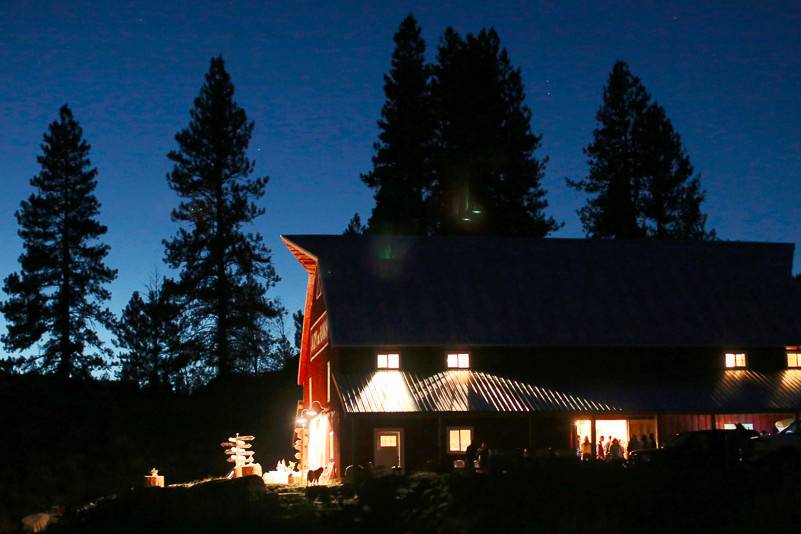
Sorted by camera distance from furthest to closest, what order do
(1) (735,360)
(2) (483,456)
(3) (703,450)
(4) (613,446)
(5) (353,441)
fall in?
(1) (735,360)
(4) (613,446)
(5) (353,441)
(2) (483,456)
(3) (703,450)

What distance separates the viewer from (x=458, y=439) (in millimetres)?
36531

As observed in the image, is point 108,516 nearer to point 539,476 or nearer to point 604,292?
point 539,476

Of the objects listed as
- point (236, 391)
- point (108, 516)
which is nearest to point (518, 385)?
point (108, 516)

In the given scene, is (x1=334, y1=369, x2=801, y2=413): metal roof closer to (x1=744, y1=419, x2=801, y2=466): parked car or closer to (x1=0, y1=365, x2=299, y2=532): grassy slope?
(x1=744, y1=419, x2=801, y2=466): parked car

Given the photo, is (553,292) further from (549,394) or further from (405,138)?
(405,138)

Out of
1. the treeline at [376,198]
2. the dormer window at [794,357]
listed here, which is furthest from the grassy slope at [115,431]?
the dormer window at [794,357]

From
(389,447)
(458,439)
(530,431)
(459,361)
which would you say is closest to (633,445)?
(530,431)

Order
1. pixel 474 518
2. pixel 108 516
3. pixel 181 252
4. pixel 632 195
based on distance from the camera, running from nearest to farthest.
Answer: pixel 474 518 → pixel 108 516 → pixel 181 252 → pixel 632 195

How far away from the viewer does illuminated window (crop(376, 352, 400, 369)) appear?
37469mm

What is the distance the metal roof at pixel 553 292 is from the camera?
38281 millimetres

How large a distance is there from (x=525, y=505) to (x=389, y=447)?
1409 centimetres

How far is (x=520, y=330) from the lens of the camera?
3859 centimetres

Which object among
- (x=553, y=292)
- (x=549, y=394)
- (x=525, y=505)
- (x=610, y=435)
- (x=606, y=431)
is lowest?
(x=525, y=505)

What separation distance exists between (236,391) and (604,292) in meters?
24.2
